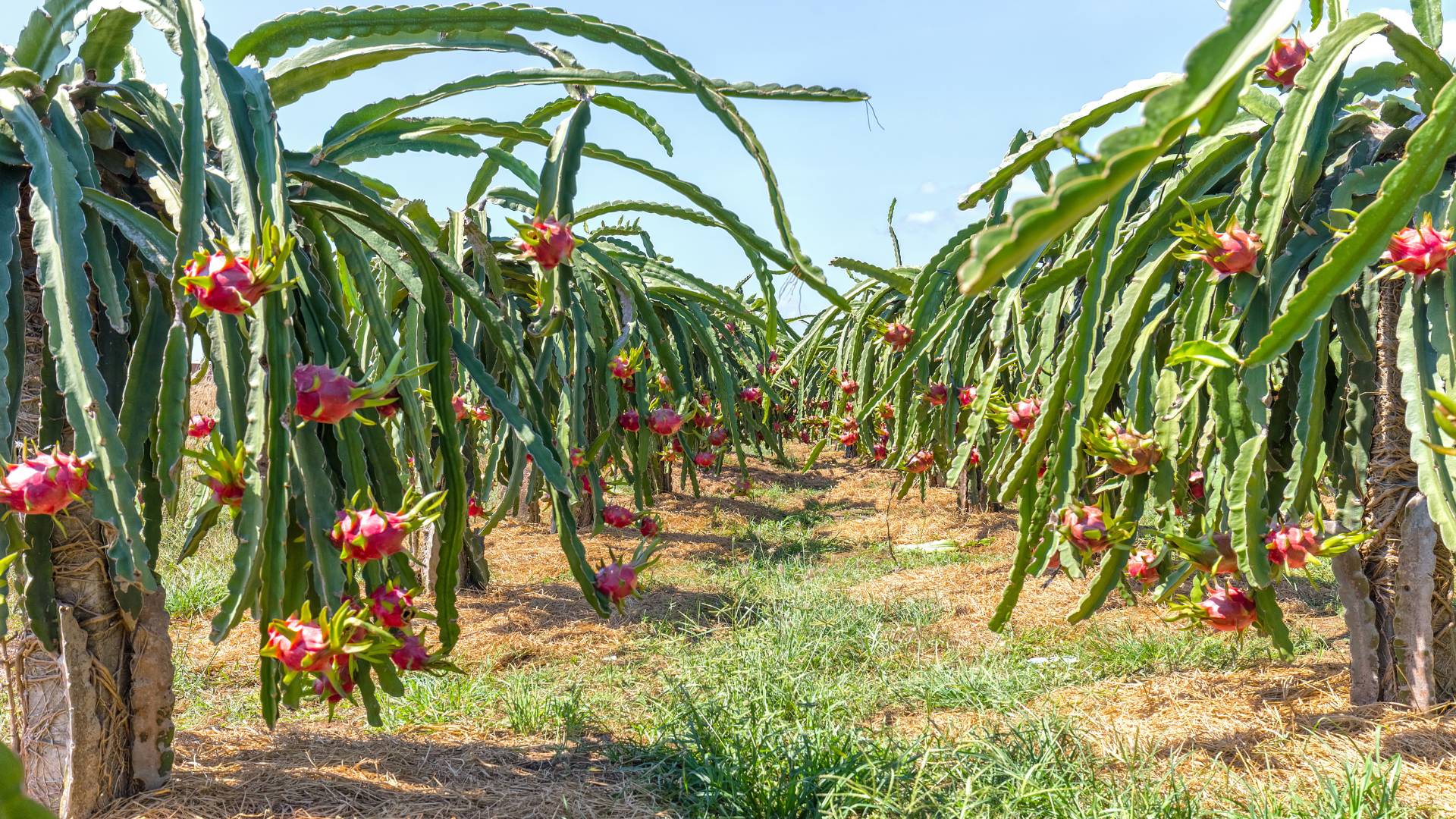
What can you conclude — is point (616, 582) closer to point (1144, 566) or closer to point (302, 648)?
point (302, 648)

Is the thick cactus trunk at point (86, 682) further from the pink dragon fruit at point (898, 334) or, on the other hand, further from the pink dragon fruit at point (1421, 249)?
the pink dragon fruit at point (898, 334)

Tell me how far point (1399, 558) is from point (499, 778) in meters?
2.50

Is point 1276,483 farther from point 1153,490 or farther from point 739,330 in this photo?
point 739,330

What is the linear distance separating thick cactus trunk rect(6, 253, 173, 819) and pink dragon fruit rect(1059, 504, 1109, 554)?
2.00 metres

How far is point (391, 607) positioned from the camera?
53.9 inches

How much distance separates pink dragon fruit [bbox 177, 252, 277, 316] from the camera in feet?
3.73

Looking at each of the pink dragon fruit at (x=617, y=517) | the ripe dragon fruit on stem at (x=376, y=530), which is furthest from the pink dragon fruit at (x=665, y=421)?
the ripe dragon fruit on stem at (x=376, y=530)

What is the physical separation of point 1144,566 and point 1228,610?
0.67 ft

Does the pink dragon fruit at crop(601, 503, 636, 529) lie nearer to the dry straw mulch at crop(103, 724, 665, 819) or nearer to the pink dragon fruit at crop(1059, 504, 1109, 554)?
the dry straw mulch at crop(103, 724, 665, 819)

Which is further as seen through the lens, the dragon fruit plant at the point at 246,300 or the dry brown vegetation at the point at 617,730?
the dry brown vegetation at the point at 617,730

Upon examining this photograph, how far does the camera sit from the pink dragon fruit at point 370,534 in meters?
1.28

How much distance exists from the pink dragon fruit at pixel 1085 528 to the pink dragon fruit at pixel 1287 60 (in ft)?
3.50

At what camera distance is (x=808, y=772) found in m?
2.30

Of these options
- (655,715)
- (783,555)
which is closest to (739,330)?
(783,555)
